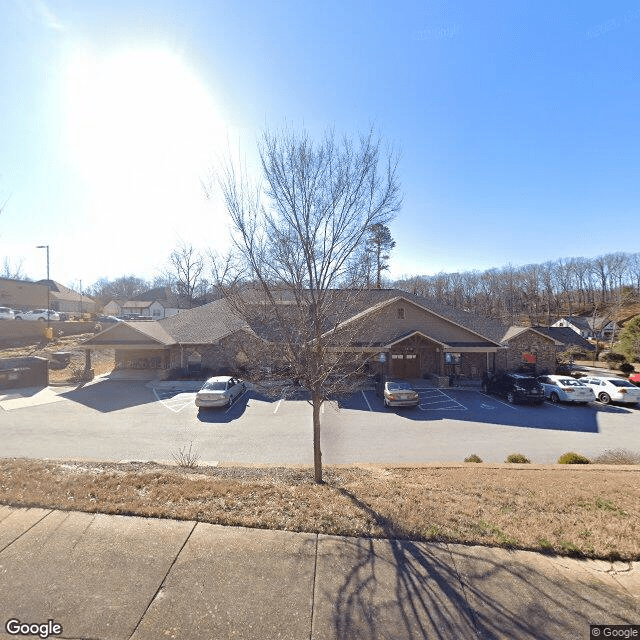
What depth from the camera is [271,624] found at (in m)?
2.88

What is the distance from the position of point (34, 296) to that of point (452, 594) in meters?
67.4

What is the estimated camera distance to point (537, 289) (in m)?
88.4

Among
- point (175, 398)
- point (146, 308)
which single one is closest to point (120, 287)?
point (146, 308)

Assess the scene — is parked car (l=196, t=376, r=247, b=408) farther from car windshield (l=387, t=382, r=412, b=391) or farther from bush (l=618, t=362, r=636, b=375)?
bush (l=618, t=362, r=636, b=375)

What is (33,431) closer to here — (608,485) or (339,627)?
(339,627)

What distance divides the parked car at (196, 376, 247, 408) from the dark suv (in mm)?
13447

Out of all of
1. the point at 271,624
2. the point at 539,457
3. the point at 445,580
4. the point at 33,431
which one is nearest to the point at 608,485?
the point at 539,457

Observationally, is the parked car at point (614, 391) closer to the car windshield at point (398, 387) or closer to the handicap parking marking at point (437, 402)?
the handicap parking marking at point (437, 402)

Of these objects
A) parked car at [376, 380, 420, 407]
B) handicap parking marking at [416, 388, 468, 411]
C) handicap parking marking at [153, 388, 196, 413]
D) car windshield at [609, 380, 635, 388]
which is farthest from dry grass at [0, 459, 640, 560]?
car windshield at [609, 380, 635, 388]

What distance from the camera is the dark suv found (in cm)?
1719

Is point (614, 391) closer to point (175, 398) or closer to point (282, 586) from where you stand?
point (282, 586)

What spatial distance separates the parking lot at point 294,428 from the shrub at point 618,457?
69 cm

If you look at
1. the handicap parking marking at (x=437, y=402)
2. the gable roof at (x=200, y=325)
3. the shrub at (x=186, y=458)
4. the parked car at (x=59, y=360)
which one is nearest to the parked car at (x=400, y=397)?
the handicap parking marking at (x=437, y=402)

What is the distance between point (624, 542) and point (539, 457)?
7802 mm
